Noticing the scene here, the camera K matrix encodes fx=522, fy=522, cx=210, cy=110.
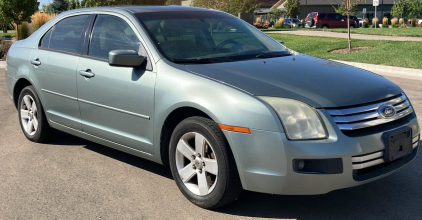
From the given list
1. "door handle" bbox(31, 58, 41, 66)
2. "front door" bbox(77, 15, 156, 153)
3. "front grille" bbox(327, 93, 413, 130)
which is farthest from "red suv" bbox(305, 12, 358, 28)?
"front grille" bbox(327, 93, 413, 130)

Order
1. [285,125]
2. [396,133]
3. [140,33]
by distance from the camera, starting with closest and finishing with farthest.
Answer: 1. [285,125]
2. [396,133]
3. [140,33]

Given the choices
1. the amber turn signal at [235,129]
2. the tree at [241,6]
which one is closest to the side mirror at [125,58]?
the amber turn signal at [235,129]

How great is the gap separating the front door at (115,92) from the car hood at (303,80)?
0.52 metres

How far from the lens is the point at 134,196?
439 cm

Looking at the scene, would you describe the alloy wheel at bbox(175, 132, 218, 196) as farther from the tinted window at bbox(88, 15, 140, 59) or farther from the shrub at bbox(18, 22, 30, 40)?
the shrub at bbox(18, 22, 30, 40)

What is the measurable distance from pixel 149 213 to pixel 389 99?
2.04 m

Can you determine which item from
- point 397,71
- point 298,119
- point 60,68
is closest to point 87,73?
point 60,68

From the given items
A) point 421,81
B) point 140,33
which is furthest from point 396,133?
point 421,81

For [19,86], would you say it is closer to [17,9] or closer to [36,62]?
[36,62]

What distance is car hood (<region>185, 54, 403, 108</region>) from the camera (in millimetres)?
3711

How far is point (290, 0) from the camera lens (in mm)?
61406

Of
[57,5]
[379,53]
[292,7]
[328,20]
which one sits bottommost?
[379,53]

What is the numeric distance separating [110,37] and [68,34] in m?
0.81

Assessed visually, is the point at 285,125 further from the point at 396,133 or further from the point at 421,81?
the point at 421,81
